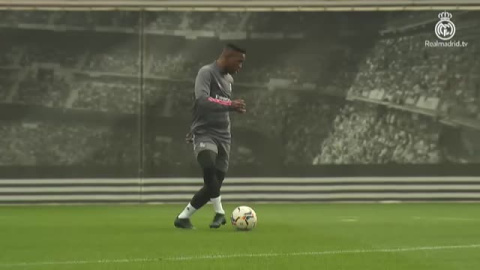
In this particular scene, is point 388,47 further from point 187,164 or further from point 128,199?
point 128,199

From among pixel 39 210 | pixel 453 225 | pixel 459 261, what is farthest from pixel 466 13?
pixel 459 261

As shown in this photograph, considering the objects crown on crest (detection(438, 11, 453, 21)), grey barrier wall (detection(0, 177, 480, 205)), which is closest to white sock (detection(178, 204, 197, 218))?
grey barrier wall (detection(0, 177, 480, 205))

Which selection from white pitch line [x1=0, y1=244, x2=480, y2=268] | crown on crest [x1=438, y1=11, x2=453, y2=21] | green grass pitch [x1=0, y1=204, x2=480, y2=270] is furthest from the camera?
crown on crest [x1=438, y1=11, x2=453, y2=21]

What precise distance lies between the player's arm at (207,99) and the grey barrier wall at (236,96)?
22.3 feet

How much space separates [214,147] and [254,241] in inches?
71.5

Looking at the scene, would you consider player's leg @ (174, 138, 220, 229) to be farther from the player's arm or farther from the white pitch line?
the white pitch line

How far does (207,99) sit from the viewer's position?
10.4 meters

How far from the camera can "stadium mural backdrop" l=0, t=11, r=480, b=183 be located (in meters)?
17.4

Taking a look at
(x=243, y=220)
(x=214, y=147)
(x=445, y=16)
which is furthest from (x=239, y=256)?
(x=445, y=16)

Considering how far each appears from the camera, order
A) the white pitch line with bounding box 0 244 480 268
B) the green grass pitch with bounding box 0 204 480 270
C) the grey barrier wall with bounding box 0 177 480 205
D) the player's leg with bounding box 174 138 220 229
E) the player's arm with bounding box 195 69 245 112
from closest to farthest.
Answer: the green grass pitch with bounding box 0 204 480 270, the white pitch line with bounding box 0 244 480 268, the player's arm with bounding box 195 69 245 112, the player's leg with bounding box 174 138 220 229, the grey barrier wall with bounding box 0 177 480 205

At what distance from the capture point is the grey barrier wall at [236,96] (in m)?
17.4

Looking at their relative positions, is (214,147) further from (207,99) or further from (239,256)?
(239,256)

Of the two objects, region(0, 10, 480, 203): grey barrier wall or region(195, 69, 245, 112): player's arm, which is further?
region(0, 10, 480, 203): grey barrier wall

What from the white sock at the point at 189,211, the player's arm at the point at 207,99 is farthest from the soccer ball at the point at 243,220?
the player's arm at the point at 207,99
